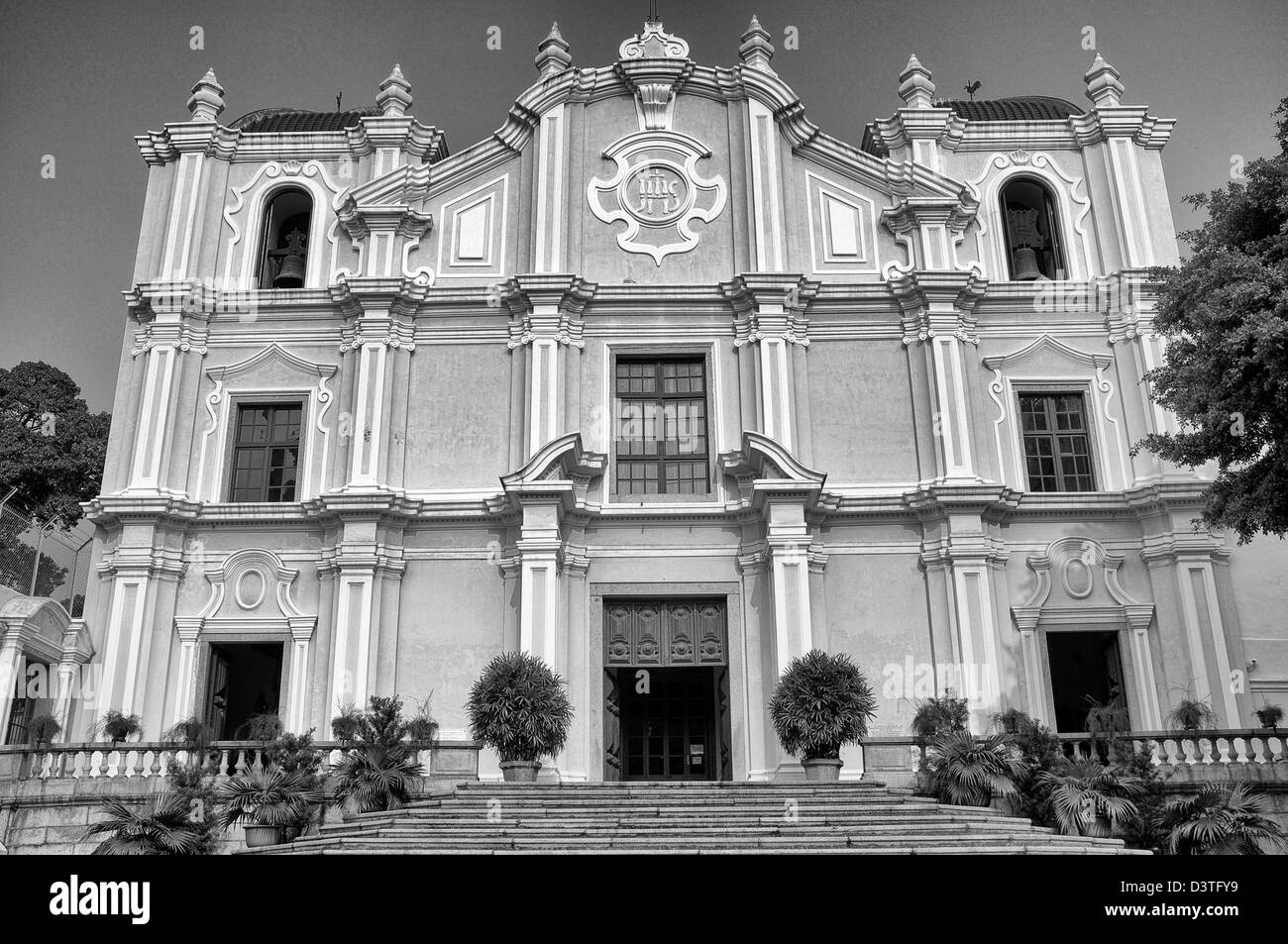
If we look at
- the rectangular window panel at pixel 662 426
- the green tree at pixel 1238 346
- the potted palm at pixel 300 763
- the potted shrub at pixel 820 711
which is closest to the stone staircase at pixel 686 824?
the potted palm at pixel 300 763

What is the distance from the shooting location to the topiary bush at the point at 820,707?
1494cm

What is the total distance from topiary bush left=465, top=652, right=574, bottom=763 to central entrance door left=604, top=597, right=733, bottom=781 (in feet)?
9.45

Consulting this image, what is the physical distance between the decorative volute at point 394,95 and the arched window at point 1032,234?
1160cm

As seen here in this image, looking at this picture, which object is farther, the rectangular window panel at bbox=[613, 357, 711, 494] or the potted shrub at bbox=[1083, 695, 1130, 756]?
the rectangular window panel at bbox=[613, 357, 711, 494]

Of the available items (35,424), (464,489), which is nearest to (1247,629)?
(464,489)

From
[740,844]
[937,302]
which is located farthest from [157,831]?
[937,302]

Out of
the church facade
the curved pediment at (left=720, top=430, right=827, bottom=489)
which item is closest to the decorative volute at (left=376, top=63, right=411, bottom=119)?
the church facade

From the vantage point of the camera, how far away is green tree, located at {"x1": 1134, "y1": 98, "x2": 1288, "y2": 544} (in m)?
13.2

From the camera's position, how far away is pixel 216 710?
1870cm

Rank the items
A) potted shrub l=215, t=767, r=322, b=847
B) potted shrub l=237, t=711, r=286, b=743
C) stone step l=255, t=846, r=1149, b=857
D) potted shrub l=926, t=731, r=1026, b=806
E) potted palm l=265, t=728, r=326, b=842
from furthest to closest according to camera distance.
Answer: potted shrub l=237, t=711, r=286, b=743
potted shrub l=926, t=731, r=1026, b=806
potted palm l=265, t=728, r=326, b=842
potted shrub l=215, t=767, r=322, b=847
stone step l=255, t=846, r=1149, b=857

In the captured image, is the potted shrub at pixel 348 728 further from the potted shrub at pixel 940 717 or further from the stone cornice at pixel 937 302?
the stone cornice at pixel 937 302

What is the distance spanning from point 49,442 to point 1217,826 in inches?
987

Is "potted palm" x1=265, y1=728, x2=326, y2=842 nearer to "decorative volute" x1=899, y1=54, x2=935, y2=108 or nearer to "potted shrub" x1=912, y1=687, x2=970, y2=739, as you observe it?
"potted shrub" x1=912, y1=687, x2=970, y2=739
